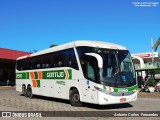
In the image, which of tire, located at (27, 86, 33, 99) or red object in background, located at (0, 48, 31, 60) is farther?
red object in background, located at (0, 48, 31, 60)

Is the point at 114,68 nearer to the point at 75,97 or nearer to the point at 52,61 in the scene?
the point at 75,97

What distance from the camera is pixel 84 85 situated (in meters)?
14.1

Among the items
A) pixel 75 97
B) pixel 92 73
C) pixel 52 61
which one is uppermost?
pixel 52 61

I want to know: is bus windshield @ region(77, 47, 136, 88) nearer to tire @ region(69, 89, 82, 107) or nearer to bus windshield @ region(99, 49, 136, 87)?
bus windshield @ region(99, 49, 136, 87)

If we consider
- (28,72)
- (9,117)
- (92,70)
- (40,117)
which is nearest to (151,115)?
(92,70)

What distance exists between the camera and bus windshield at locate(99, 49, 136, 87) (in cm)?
1320

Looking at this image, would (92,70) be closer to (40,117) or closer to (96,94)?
(96,94)

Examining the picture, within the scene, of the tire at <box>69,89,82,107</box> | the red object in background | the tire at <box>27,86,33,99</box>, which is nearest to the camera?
the tire at <box>69,89,82,107</box>

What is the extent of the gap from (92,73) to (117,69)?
116 centimetres

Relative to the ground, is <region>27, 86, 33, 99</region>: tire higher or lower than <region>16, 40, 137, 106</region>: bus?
lower

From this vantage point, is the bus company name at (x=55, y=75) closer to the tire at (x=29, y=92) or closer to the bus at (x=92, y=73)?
the bus at (x=92, y=73)

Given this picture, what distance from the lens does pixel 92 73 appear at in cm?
1355

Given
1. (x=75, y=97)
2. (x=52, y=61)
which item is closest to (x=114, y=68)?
(x=75, y=97)

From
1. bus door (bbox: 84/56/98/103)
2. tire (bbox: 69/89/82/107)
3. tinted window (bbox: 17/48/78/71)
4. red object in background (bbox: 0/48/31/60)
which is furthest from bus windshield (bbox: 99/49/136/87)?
red object in background (bbox: 0/48/31/60)
